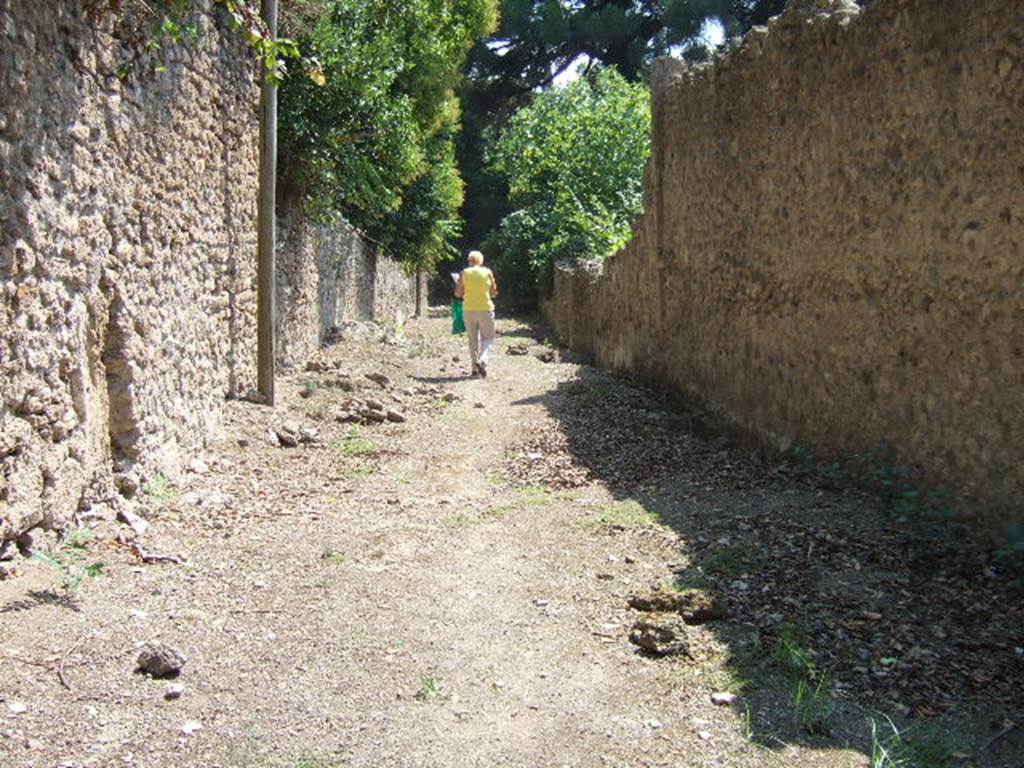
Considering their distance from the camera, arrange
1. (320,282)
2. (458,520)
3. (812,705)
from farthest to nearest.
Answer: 1. (320,282)
2. (458,520)
3. (812,705)

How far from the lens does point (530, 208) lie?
953 inches

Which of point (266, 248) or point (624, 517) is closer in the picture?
point (624, 517)

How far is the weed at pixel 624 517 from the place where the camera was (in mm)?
6117

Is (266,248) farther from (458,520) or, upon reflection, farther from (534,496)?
(458,520)

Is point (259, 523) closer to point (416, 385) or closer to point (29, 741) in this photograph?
point (29, 741)

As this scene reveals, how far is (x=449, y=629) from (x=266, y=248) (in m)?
5.53

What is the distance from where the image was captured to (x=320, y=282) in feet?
45.6

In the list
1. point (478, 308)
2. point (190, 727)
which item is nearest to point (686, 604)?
point (190, 727)

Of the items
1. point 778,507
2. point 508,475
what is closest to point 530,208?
point 508,475

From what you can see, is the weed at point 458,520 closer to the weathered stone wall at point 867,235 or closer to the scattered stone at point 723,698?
the weathered stone wall at point 867,235

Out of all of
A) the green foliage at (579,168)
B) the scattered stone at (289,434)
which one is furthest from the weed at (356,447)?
the green foliage at (579,168)

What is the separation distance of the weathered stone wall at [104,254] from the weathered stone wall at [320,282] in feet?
9.98

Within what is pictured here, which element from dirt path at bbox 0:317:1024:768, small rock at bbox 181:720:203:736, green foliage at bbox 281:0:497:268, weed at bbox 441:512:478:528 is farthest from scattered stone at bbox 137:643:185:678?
green foliage at bbox 281:0:497:268

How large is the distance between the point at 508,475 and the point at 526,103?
2806 cm
